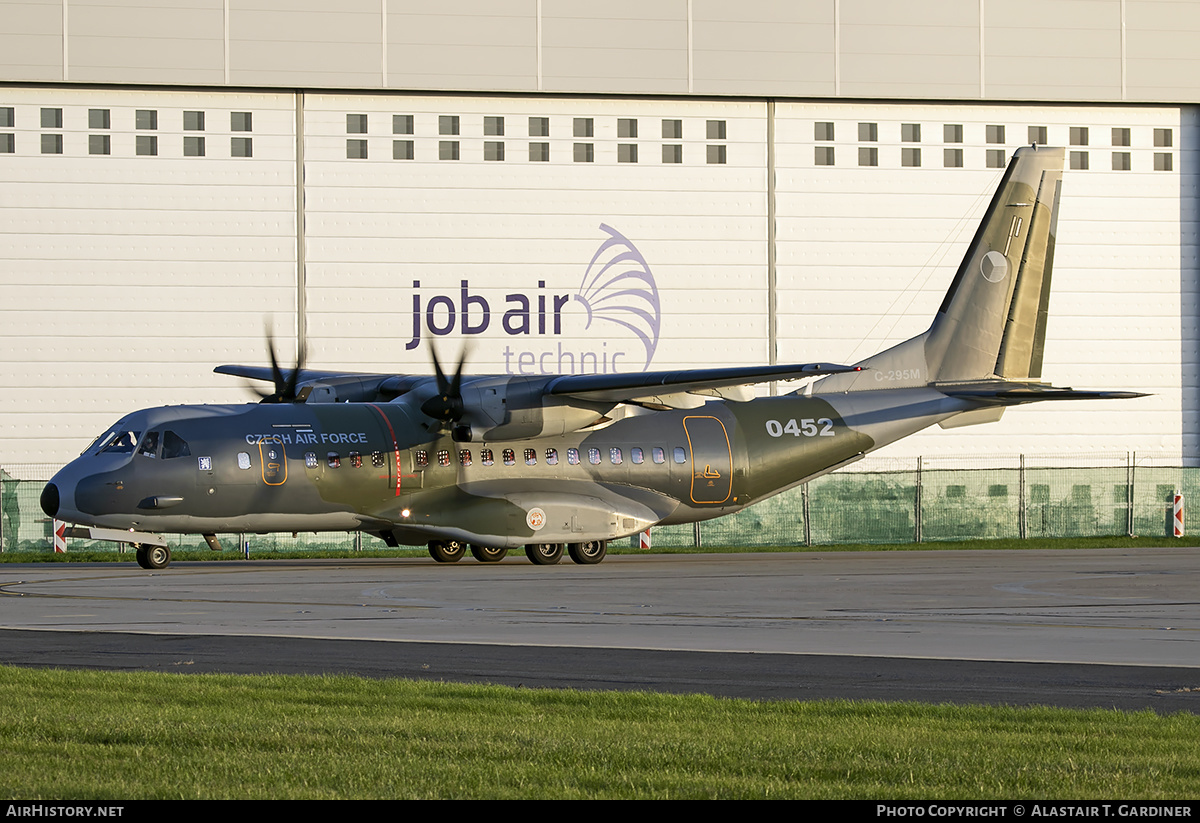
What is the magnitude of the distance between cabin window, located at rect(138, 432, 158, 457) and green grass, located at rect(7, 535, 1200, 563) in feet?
27.4

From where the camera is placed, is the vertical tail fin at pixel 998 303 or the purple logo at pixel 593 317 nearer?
the vertical tail fin at pixel 998 303

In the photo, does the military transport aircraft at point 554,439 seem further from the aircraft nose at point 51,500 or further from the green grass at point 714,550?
the green grass at point 714,550

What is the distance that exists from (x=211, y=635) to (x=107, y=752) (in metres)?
6.81

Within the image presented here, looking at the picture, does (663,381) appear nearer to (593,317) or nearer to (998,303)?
(998,303)

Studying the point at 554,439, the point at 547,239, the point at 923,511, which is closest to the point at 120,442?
the point at 554,439

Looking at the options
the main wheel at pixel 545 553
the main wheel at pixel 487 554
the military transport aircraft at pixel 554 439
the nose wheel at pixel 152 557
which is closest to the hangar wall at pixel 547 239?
the military transport aircraft at pixel 554 439

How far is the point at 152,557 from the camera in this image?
26.9 metres

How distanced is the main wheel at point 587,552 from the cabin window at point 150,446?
9.08 metres

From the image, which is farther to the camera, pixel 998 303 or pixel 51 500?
pixel 998 303

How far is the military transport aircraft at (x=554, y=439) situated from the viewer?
1021 inches

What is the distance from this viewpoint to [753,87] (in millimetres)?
44844

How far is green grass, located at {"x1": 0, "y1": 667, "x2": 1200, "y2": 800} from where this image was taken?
728cm

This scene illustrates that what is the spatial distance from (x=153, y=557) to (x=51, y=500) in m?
2.42

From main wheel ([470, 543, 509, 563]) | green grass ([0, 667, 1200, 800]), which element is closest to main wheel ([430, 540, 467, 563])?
main wheel ([470, 543, 509, 563])
